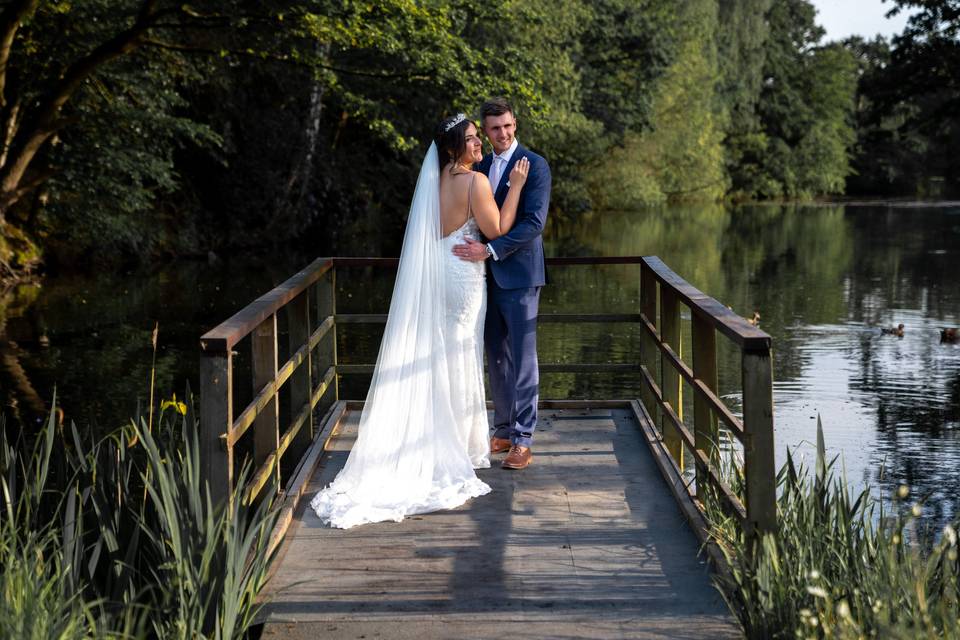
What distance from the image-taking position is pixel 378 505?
5.52 metres

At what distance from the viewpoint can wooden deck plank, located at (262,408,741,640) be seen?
166 inches

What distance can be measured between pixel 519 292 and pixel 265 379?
142cm

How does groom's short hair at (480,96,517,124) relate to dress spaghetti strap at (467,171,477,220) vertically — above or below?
above

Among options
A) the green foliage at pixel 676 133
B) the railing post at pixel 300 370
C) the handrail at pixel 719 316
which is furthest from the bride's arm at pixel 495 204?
the green foliage at pixel 676 133

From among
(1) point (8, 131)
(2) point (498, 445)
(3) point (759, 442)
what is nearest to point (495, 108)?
(2) point (498, 445)

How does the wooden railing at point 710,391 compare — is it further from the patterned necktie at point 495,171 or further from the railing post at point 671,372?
the patterned necktie at point 495,171

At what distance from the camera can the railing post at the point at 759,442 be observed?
4.25 metres

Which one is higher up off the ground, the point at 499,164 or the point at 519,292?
the point at 499,164

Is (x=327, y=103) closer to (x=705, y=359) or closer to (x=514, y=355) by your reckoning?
(x=514, y=355)

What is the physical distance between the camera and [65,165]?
20.6 m

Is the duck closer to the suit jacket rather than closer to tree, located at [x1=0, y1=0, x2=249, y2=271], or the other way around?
tree, located at [x1=0, y1=0, x2=249, y2=271]

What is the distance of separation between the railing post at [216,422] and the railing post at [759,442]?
1.82 meters

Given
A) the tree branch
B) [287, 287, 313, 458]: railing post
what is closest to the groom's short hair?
[287, 287, 313, 458]: railing post

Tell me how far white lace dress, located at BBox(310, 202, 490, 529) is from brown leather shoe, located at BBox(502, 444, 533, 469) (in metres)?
0.11
